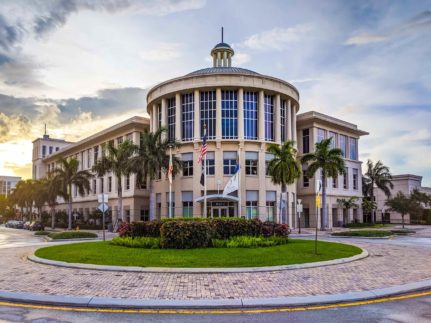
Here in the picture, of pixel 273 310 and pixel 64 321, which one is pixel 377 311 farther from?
pixel 64 321

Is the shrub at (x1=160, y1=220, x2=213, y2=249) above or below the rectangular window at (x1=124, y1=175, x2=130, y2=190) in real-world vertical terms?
below

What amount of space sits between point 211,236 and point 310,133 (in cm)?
4551

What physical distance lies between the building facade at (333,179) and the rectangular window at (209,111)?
16.3 metres

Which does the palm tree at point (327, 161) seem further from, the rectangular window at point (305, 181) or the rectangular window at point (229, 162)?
the rectangular window at point (305, 181)

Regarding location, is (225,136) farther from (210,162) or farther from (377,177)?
(377,177)

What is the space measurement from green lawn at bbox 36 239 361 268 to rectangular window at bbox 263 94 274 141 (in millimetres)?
34775

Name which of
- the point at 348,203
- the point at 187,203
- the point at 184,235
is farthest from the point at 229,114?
the point at 184,235

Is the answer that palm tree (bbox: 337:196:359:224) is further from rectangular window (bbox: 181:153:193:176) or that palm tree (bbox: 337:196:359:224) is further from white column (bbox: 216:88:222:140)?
rectangular window (bbox: 181:153:193:176)

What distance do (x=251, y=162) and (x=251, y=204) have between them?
→ 5135mm

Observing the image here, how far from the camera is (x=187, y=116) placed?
54.2 m

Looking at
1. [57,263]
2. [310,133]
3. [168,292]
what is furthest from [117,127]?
[168,292]

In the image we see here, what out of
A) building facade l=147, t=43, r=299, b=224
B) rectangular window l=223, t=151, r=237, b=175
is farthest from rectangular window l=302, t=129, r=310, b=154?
rectangular window l=223, t=151, r=237, b=175

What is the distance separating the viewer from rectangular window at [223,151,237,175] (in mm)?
51125

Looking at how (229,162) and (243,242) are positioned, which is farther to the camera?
(229,162)
